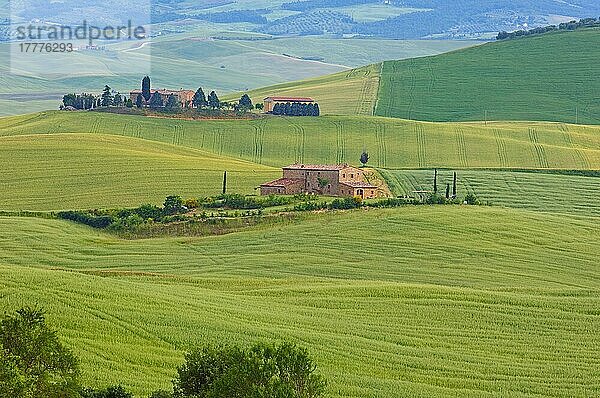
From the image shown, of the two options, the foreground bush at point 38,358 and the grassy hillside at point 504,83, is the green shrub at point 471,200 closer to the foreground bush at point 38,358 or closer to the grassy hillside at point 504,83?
the foreground bush at point 38,358

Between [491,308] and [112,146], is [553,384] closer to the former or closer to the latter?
[491,308]

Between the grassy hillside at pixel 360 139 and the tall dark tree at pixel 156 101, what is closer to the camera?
the grassy hillside at pixel 360 139

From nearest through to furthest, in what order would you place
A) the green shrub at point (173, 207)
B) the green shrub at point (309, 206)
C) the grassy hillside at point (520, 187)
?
the green shrub at point (309, 206), the green shrub at point (173, 207), the grassy hillside at point (520, 187)

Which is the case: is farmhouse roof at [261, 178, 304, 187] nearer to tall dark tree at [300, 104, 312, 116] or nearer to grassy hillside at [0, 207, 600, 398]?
grassy hillside at [0, 207, 600, 398]

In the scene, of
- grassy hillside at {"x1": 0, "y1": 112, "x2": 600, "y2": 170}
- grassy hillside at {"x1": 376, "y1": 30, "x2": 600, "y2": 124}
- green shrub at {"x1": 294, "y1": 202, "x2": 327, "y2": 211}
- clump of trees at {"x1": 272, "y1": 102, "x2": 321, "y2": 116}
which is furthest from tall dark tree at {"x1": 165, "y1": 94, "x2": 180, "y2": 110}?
green shrub at {"x1": 294, "y1": 202, "x2": 327, "y2": 211}

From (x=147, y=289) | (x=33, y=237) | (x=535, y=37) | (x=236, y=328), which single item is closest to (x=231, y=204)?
(x=33, y=237)

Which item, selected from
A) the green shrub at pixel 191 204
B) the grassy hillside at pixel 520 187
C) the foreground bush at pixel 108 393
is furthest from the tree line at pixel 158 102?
the foreground bush at pixel 108 393

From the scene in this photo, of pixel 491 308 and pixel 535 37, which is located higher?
pixel 535 37
